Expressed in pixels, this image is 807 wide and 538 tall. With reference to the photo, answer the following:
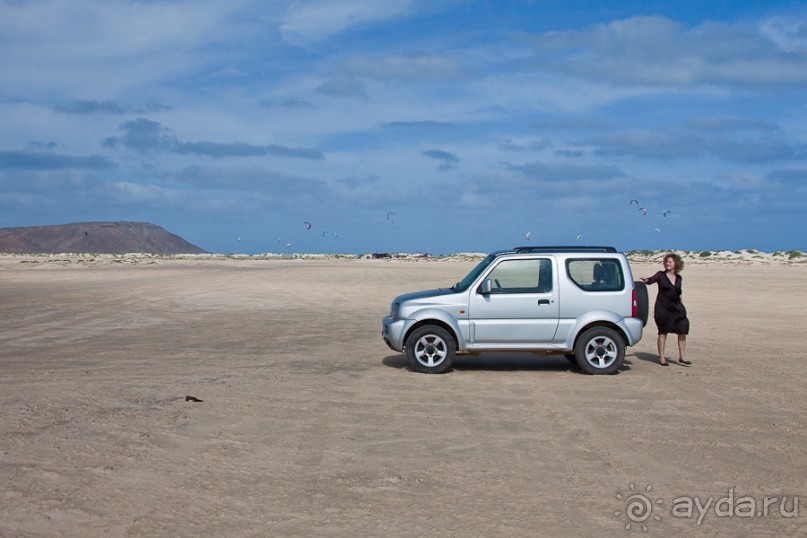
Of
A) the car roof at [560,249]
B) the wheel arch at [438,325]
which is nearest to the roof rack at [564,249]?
the car roof at [560,249]

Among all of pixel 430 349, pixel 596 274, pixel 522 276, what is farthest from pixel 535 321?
pixel 430 349

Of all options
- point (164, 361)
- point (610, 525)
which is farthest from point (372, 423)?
point (164, 361)

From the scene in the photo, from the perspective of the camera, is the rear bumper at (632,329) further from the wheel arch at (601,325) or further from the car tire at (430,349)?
the car tire at (430,349)

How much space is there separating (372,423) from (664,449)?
298 cm

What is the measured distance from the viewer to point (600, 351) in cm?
1248

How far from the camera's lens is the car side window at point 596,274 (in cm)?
1263

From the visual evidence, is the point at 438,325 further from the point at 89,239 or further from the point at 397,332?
the point at 89,239

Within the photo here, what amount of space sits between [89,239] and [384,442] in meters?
176

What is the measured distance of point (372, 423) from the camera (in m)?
8.80

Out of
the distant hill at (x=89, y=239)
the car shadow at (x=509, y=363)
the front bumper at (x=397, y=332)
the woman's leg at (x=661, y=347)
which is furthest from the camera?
the distant hill at (x=89, y=239)

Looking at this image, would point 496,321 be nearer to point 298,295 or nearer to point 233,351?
point 233,351

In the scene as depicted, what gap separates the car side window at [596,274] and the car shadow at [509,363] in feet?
4.50

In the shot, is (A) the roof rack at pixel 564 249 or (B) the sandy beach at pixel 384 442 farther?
(A) the roof rack at pixel 564 249

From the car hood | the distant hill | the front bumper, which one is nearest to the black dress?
the car hood
